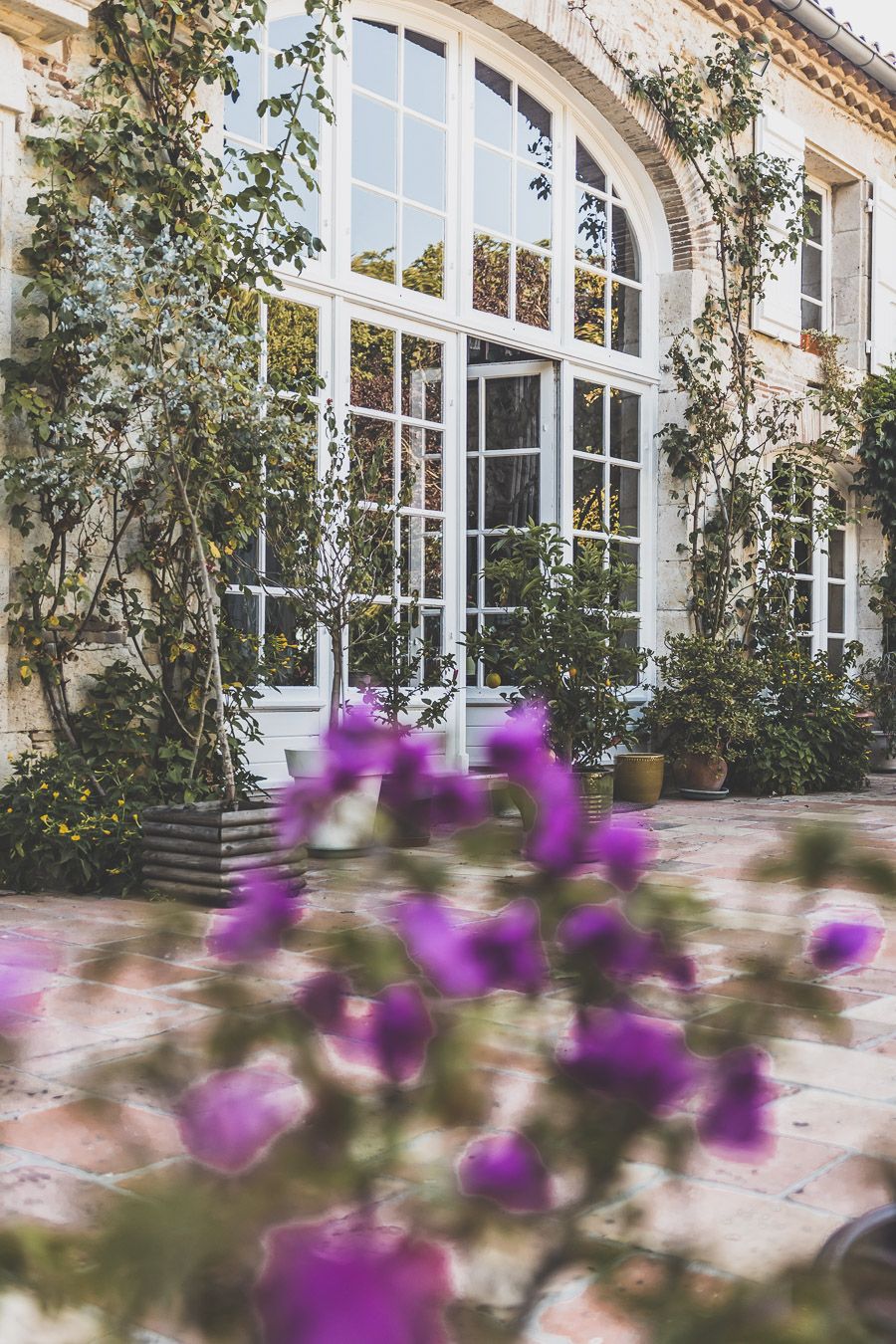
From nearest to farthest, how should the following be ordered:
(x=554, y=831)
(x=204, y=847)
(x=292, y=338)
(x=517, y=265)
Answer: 1. (x=554, y=831)
2. (x=204, y=847)
3. (x=292, y=338)
4. (x=517, y=265)

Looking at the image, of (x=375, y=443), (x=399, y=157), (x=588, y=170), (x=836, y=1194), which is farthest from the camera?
(x=588, y=170)

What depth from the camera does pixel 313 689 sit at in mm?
6223

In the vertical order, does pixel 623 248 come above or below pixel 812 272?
below

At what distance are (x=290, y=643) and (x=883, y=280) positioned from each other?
6.38 m

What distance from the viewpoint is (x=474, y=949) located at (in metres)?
0.68

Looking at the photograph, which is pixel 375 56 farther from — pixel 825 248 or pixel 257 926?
pixel 257 926

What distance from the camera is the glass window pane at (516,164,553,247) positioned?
7.62m

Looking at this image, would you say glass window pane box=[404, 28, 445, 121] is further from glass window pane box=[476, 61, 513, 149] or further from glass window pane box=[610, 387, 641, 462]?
glass window pane box=[610, 387, 641, 462]

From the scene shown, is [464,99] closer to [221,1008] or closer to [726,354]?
[726,354]

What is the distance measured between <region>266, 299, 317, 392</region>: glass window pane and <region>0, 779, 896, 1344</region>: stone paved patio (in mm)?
2895

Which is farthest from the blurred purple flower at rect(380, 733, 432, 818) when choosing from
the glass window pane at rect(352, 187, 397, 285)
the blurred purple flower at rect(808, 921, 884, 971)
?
the glass window pane at rect(352, 187, 397, 285)

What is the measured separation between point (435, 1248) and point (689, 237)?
27.7ft

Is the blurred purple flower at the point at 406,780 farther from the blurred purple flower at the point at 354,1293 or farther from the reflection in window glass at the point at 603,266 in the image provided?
the reflection in window glass at the point at 603,266

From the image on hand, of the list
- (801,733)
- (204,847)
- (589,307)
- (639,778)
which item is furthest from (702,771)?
(204,847)
